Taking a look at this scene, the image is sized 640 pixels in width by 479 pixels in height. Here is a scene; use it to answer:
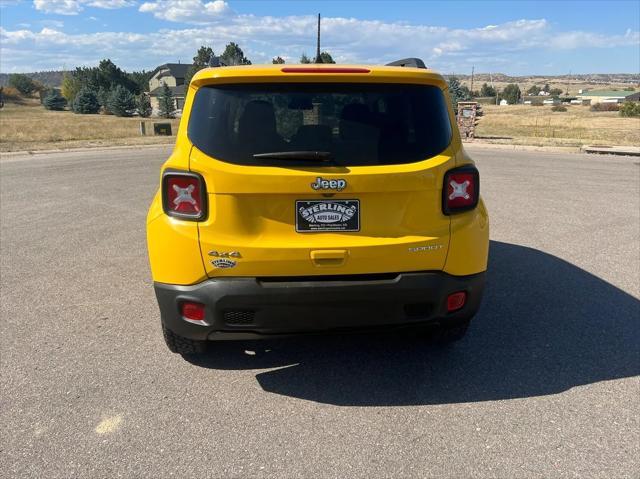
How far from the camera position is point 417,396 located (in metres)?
3.13

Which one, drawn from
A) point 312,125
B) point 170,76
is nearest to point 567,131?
point 312,125

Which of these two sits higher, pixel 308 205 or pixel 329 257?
pixel 308 205

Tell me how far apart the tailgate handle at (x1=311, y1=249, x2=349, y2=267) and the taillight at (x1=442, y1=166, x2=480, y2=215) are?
0.65 meters

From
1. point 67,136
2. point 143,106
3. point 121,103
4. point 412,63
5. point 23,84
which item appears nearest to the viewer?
point 412,63

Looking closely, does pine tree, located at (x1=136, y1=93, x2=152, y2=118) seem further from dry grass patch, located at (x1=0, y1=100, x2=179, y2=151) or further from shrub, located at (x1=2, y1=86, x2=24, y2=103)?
shrub, located at (x1=2, y1=86, x2=24, y2=103)

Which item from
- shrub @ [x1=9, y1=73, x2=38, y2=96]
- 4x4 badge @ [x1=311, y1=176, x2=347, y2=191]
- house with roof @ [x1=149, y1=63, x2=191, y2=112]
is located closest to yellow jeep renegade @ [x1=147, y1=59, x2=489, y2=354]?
4x4 badge @ [x1=311, y1=176, x2=347, y2=191]

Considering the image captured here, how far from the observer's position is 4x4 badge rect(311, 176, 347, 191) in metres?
2.74

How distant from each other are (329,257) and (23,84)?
131 meters

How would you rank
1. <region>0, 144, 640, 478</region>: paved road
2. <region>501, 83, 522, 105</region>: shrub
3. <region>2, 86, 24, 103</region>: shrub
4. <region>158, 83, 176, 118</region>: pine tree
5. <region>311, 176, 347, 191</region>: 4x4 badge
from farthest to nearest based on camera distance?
<region>501, 83, 522, 105</region>: shrub < <region>2, 86, 24, 103</region>: shrub < <region>158, 83, 176, 118</region>: pine tree < <region>311, 176, 347, 191</region>: 4x4 badge < <region>0, 144, 640, 478</region>: paved road

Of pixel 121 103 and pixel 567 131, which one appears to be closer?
pixel 567 131

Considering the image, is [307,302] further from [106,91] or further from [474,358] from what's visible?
[106,91]

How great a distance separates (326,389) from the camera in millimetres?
3203

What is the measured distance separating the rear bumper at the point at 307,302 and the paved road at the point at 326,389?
0.50 meters

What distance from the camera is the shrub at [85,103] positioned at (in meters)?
62.8
